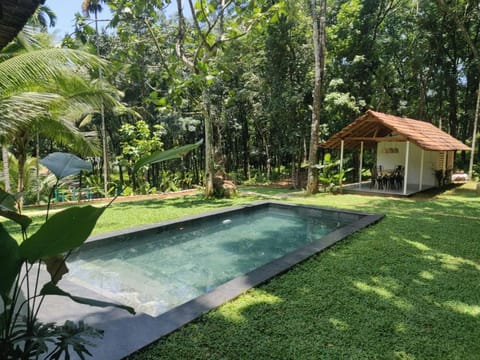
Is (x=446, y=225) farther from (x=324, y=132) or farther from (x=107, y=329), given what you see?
(x=324, y=132)

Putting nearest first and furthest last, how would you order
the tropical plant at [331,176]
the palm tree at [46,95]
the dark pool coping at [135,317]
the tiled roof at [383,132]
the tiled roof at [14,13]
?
the tiled roof at [14,13] < the dark pool coping at [135,317] < the palm tree at [46,95] < the tiled roof at [383,132] < the tropical plant at [331,176]

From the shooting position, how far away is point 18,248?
1335mm

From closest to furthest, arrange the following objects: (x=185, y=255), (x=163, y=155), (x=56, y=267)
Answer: (x=163, y=155), (x=56, y=267), (x=185, y=255)

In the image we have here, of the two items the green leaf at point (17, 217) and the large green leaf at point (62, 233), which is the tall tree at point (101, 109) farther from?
the large green leaf at point (62, 233)

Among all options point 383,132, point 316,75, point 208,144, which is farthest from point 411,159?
point 208,144

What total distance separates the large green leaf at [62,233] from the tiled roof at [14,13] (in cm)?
118

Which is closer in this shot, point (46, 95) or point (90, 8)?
point (46, 95)

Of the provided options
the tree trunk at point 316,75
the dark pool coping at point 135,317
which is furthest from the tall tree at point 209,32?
the dark pool coping at point 135,317

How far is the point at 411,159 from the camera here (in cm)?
1332

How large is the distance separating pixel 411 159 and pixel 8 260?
47.8 feet

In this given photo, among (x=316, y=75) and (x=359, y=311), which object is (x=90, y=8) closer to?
(x=316, y=75)

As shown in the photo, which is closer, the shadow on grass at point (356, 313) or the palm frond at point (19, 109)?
the shadow on grass at point (356, 313)

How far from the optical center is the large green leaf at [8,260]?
132 centimetres

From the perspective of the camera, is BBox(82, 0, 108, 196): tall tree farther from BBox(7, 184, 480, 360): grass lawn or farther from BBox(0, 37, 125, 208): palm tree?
BBox(7, 184, 480, 360): grass lawn
